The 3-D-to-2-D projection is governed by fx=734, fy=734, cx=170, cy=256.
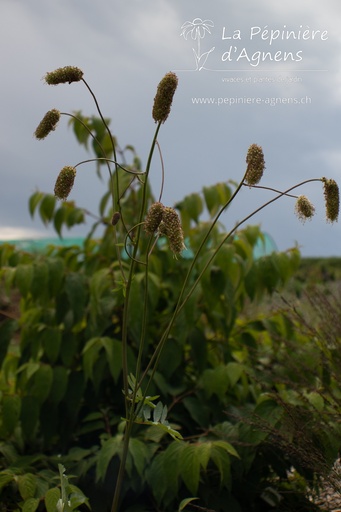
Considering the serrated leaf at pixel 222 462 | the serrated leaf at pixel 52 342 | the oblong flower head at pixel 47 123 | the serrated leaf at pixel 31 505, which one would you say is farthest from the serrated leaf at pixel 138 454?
the oblong flower head at pixel 47 123

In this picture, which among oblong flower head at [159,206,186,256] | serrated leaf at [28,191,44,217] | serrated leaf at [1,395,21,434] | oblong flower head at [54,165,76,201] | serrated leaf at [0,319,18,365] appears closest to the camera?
oblong flower head at [159,206,186,256]

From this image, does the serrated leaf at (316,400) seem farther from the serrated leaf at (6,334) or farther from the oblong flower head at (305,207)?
the serrated leaf at (6,334)

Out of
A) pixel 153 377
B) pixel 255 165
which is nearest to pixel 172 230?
pixel 255 165

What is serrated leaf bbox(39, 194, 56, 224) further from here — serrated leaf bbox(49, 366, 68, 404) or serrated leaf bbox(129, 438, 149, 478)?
serrated leaf bbox(129, 438, 149, 478)

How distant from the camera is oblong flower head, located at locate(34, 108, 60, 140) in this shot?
1.83 metres

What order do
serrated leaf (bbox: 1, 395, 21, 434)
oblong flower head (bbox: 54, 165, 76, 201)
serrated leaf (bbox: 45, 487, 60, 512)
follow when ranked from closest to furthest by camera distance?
oblong flower head (bbox: 54, 165, 76, 201) < serrated leaf (bbox: 45, 487, 60, 512) < serrated leaf (bbox: 1, 395, 21, 434)

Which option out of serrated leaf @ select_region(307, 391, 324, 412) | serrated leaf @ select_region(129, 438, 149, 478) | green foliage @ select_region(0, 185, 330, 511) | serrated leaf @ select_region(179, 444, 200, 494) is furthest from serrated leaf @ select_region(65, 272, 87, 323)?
serrated leaf @ select_region(307, 391, 324, 412)

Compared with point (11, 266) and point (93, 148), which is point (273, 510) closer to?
point (11, 266)

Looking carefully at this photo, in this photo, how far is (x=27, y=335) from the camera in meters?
3.52

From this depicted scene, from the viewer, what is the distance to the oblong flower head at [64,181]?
1773 mm

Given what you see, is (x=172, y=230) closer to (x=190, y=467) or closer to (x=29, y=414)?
(x=190, y=467)

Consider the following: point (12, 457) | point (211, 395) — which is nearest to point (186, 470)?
point (211, 395)

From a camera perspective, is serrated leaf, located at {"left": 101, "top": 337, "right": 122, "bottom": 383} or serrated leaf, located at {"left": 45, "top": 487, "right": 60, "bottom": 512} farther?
serrated leaf, located at {"left": 101, "top": 337, "right": 122, "bottom": 383}

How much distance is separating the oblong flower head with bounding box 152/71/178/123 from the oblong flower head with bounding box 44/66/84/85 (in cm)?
23
